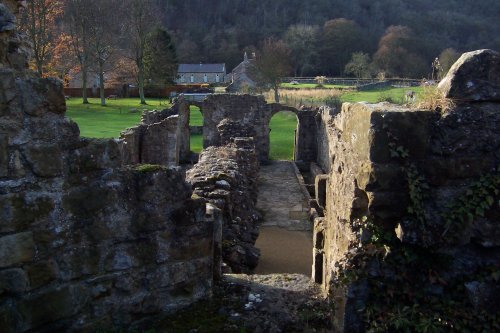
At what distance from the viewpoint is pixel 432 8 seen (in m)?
84.9

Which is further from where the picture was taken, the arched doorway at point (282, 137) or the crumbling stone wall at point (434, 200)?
the arched doorway at point (282, 137)

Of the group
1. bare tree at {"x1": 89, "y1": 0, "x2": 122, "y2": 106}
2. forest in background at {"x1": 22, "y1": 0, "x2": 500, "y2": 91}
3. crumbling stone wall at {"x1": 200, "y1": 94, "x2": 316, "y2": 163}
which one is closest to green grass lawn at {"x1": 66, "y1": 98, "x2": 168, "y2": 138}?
bare tree at {"x1": 89, "y1": 0, "x2": 122, "y2": 106}

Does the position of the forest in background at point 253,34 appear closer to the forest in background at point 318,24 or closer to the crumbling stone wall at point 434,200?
the forest in background at point 318,24

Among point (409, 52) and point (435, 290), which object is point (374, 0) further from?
point (435, 290)

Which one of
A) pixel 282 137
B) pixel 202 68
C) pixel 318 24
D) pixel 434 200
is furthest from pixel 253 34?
pixel 434 200

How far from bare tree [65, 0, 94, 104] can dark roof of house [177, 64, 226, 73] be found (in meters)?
27.5

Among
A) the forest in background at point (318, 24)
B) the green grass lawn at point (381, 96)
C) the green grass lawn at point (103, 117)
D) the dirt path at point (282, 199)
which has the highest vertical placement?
the forest in background at point (318, 24)

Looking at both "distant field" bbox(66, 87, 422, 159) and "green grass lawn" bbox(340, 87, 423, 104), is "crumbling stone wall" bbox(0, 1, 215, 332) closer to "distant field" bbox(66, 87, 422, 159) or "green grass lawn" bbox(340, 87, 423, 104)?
"distant field" bbox(66, 87, 422, 159)

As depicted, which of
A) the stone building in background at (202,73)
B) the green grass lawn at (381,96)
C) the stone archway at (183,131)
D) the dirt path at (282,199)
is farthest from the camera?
the stone building in background at (202,73)

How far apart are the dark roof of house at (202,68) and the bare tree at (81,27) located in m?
27.5

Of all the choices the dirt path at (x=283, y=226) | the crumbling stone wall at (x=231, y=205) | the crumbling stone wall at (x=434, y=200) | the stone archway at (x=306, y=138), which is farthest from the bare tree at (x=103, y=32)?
the crumbling stone wall at (x=434, y=200)

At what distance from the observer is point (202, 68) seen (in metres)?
69.8

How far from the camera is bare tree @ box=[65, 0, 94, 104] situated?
40250 millimetres

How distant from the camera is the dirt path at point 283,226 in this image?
9.16 meters
